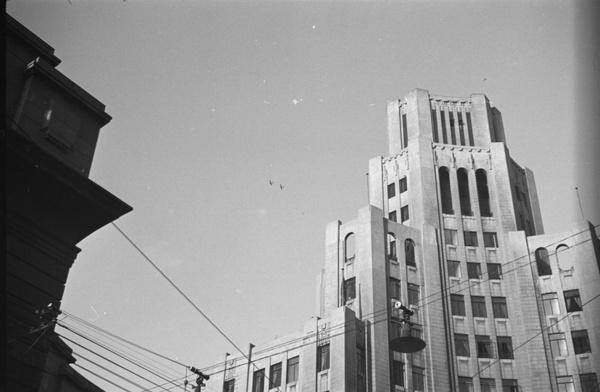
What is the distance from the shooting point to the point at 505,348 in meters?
56.8

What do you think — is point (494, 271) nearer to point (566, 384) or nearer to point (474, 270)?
point (474, 270)

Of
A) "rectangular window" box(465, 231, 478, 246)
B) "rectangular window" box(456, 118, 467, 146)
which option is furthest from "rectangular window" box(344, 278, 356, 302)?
"rectangular window" box(456, 118, 467, 146)

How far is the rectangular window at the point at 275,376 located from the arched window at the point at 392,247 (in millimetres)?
13970

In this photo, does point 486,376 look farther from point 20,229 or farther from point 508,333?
point 20,229

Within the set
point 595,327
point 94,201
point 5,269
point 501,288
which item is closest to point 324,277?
point 501,288

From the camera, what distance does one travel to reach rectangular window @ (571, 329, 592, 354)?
5419cm

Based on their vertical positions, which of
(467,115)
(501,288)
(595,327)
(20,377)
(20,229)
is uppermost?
(467,115)

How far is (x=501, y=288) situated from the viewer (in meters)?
60.6

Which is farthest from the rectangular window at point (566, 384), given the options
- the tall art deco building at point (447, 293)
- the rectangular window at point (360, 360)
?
the rectangular window at point (360, 360)

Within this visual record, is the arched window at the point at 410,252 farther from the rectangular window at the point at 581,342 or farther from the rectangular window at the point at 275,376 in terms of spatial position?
the rectangular window at the point at 275,376

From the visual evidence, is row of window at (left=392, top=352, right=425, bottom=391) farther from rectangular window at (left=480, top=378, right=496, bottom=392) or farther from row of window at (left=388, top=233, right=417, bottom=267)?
row of window at (left=388, top=233, right=417, bottom=267)

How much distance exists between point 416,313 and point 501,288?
8292 millimetres

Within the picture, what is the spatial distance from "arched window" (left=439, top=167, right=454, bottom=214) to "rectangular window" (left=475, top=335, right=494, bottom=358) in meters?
14.0

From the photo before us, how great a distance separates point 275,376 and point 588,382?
23.6 metres
